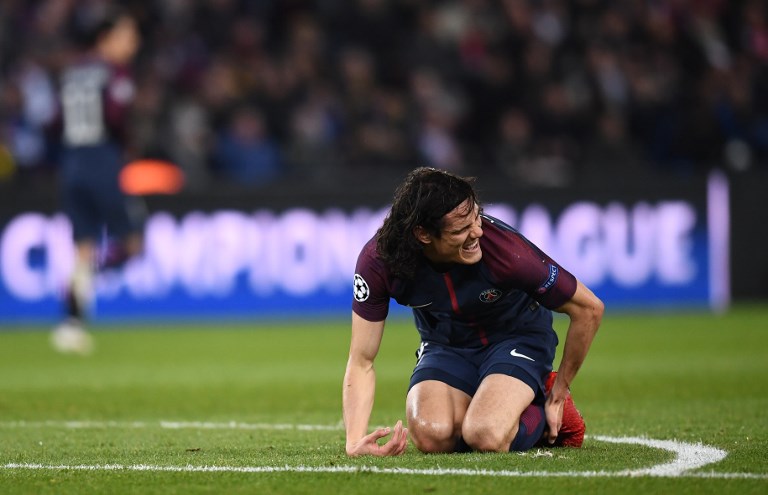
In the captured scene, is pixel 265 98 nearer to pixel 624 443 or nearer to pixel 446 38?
pixel 446 38

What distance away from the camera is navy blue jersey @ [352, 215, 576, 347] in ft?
16.8

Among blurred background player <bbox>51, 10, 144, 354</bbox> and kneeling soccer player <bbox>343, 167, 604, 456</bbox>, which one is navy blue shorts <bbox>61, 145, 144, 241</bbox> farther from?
kneeling soccer player <bbox>343, 167, 604, 456</bbox>

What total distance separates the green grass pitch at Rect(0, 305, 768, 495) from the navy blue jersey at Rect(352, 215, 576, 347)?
590 mm

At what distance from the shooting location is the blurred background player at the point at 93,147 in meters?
11.2

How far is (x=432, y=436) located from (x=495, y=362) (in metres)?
0.43

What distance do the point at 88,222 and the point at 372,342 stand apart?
6.90m

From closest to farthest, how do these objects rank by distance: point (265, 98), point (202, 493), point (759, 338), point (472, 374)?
1. point (202, 493)
2. point (472, 374)
3. point (759, 338)
4. point (265, 98)

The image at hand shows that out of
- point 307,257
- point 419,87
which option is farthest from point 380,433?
point 419,87

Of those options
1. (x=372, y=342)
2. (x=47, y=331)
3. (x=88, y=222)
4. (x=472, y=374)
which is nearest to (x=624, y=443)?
(x=472, y=374)

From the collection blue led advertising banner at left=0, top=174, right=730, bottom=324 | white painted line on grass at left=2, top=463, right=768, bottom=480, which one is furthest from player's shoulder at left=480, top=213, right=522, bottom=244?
blue led advertising banner at left=0, top=174, right=730, bottom=324

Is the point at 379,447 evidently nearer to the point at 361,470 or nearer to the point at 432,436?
the point at 432,436

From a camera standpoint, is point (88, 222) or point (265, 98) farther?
point (265, 98)

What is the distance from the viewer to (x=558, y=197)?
14656 mm

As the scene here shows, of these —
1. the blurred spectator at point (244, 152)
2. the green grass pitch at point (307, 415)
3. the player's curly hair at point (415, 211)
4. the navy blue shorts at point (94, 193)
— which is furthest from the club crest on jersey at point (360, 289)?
the blurred spectator at point (244, 152)
